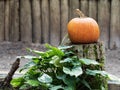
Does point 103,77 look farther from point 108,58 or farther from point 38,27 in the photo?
point 38,27

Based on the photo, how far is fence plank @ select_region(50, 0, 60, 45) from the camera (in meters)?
8.01

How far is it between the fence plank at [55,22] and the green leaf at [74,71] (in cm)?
405

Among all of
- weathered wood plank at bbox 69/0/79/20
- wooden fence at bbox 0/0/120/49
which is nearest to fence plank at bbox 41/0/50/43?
wooden fence at bbox 0/0/120/49

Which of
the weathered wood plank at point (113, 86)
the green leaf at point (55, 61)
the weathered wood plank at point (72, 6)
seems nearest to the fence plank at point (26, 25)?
the weathered wood plank at point (72, 6)

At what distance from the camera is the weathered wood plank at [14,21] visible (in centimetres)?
811

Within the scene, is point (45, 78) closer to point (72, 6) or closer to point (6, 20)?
point (72, 6)

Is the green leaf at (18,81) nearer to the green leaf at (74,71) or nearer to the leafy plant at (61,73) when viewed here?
the leafy plant at (61,73)

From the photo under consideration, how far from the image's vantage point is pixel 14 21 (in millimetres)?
8148

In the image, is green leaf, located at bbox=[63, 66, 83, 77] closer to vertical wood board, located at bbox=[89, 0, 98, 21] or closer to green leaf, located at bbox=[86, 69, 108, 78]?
green leaf, located at bbox=[86, 69, 108, 78]

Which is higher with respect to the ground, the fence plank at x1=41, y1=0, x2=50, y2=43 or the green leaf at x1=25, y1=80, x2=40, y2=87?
the fence plank at x1=41, y1=0, x2=50, y2=43

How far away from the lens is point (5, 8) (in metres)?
8.15

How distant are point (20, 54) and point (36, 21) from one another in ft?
3.23

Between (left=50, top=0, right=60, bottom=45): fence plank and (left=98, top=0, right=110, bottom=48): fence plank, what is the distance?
2.47ft

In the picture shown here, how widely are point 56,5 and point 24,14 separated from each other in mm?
613
